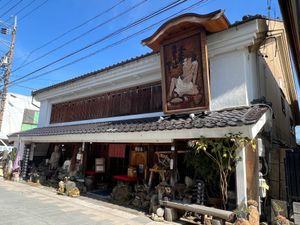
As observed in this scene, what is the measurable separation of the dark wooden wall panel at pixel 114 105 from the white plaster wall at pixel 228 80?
303 centimetres

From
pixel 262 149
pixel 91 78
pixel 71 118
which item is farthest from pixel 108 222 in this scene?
pixel 71 118

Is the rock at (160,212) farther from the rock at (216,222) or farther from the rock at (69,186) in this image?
the rock at (69,186)

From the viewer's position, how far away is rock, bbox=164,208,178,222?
835 centimetres

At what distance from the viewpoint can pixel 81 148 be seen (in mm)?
14773

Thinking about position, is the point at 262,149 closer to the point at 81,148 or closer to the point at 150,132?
the point at 150,132

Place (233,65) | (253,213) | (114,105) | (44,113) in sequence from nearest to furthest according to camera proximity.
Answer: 1. (253,213)
2. (233,65)
3. (114,105)
4. (44,113)

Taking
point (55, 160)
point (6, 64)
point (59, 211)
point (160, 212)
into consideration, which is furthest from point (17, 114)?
point (160, 212)

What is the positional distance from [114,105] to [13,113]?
77.1 ft

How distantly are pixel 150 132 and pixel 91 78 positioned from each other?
7.13 m

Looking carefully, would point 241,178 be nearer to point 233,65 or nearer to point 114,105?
point 233,65

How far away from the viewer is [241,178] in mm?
7359

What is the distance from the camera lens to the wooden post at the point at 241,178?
7222mm

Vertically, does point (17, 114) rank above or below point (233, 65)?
above

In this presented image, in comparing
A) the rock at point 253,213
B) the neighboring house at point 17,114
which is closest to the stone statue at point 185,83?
the rock at point 253,213
